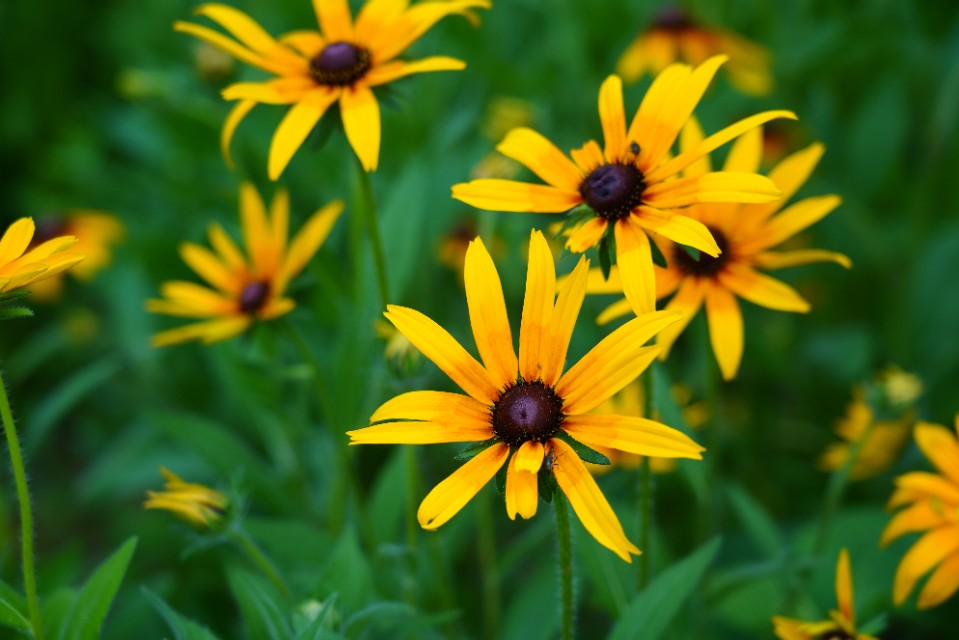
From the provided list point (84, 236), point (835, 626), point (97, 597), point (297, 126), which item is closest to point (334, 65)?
point (297, 126)

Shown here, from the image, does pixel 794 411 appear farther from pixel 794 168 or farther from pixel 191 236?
pixel 191 236

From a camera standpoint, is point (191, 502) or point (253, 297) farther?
point (253, 297)

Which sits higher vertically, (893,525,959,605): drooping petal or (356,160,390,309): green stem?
(356,160,390,309): green stem

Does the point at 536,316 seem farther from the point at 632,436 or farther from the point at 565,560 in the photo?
the point at 565,560

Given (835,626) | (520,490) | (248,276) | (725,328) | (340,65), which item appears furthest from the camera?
(248,276)

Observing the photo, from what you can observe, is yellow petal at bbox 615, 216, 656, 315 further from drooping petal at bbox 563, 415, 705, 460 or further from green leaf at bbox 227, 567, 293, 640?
green leaf at bbox 227, 567, 293, 640

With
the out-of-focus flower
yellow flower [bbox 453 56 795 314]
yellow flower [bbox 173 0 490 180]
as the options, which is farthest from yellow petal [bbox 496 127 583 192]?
the out-of-focus flower
